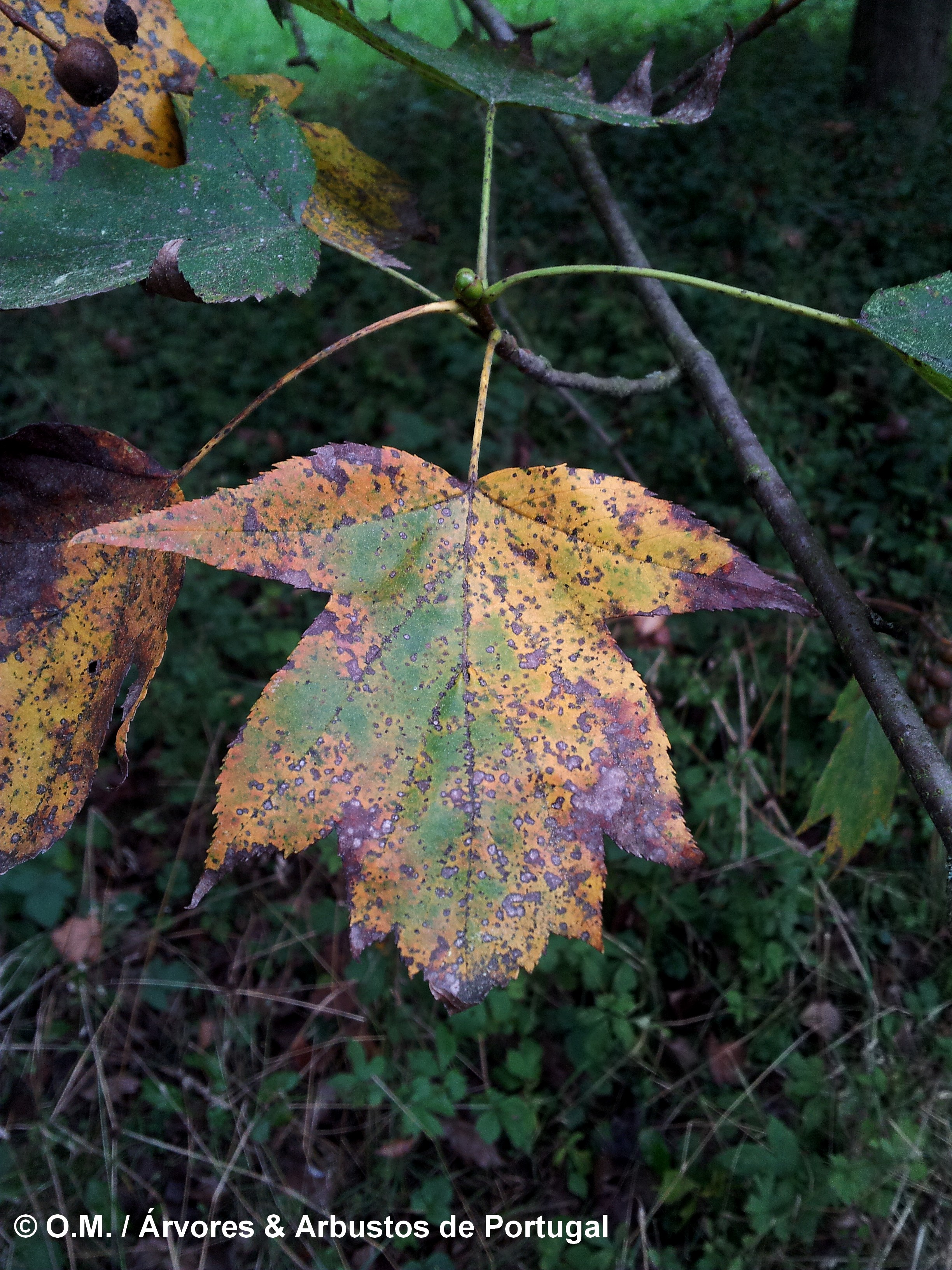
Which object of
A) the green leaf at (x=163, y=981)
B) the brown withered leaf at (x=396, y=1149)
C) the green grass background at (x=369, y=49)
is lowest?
the green leaf at (x=163, y=981)

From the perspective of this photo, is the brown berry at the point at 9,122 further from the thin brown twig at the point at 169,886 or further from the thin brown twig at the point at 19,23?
the thin brown twig at the point at 169,886

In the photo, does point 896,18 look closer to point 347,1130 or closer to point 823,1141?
point 823,1141

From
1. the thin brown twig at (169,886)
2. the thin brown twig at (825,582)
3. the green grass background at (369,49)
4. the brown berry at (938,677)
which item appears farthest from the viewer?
the green grass background at (369,49)

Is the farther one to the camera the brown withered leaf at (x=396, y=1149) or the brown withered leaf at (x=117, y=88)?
the brown withered leaf at (x=396, y=1149)

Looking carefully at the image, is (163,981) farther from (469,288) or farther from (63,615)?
(469,288)

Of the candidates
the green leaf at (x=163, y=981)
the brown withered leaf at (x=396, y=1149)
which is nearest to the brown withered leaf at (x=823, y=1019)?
the brown withered leaf at (x=396, y=1149)

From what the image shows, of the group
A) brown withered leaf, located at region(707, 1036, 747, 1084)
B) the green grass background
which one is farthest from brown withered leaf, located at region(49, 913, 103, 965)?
the green grass background

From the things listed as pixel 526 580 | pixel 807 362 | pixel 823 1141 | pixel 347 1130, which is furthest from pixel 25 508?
pixel 807 362
